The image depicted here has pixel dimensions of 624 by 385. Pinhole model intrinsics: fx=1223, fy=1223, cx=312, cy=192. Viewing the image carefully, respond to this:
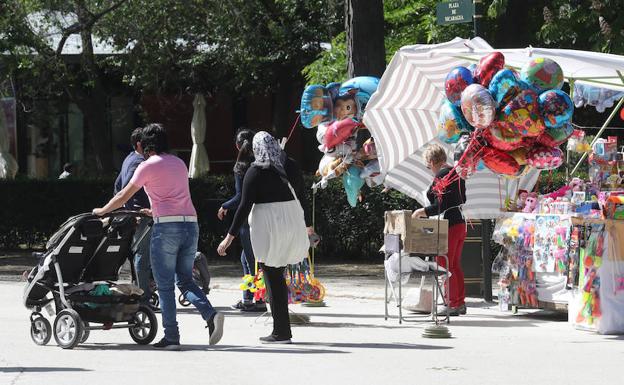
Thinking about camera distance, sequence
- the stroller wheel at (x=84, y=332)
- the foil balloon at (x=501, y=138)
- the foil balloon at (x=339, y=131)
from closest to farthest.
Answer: the stroller wheel at (x=84, y=332) → the foil balloon at (x=501, y=138) → the foil balloon at (x=339, y=131)

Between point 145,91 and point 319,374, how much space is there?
913 inches

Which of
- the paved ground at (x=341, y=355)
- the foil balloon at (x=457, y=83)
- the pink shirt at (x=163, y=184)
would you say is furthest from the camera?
the foil balloon at (x=457, y=83)

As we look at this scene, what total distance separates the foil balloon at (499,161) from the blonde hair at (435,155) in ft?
4.42

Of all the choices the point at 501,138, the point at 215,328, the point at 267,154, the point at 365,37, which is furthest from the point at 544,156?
the point at 365,37

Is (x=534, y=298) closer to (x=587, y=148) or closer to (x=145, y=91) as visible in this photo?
(x=587, y=148)

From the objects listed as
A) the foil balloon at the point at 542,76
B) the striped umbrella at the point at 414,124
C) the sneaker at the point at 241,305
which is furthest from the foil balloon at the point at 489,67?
the sneaker at the point at 241,305

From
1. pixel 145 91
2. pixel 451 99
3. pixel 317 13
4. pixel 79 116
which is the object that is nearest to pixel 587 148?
pixel 451 99

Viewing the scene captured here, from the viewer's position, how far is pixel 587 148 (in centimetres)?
1444

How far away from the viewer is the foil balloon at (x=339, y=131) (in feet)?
46.4

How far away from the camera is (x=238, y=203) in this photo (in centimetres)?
1429

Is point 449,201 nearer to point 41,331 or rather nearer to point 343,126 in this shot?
point 343,126

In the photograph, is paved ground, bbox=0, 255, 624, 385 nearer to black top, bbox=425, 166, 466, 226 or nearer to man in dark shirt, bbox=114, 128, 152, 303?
man in dark shirt, bbox=114, 128, 152, 303

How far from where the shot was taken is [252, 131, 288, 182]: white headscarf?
37.5 feet

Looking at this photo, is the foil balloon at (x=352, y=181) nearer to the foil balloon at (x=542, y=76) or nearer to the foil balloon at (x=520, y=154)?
the foil balloon at (x=520, y=154)
